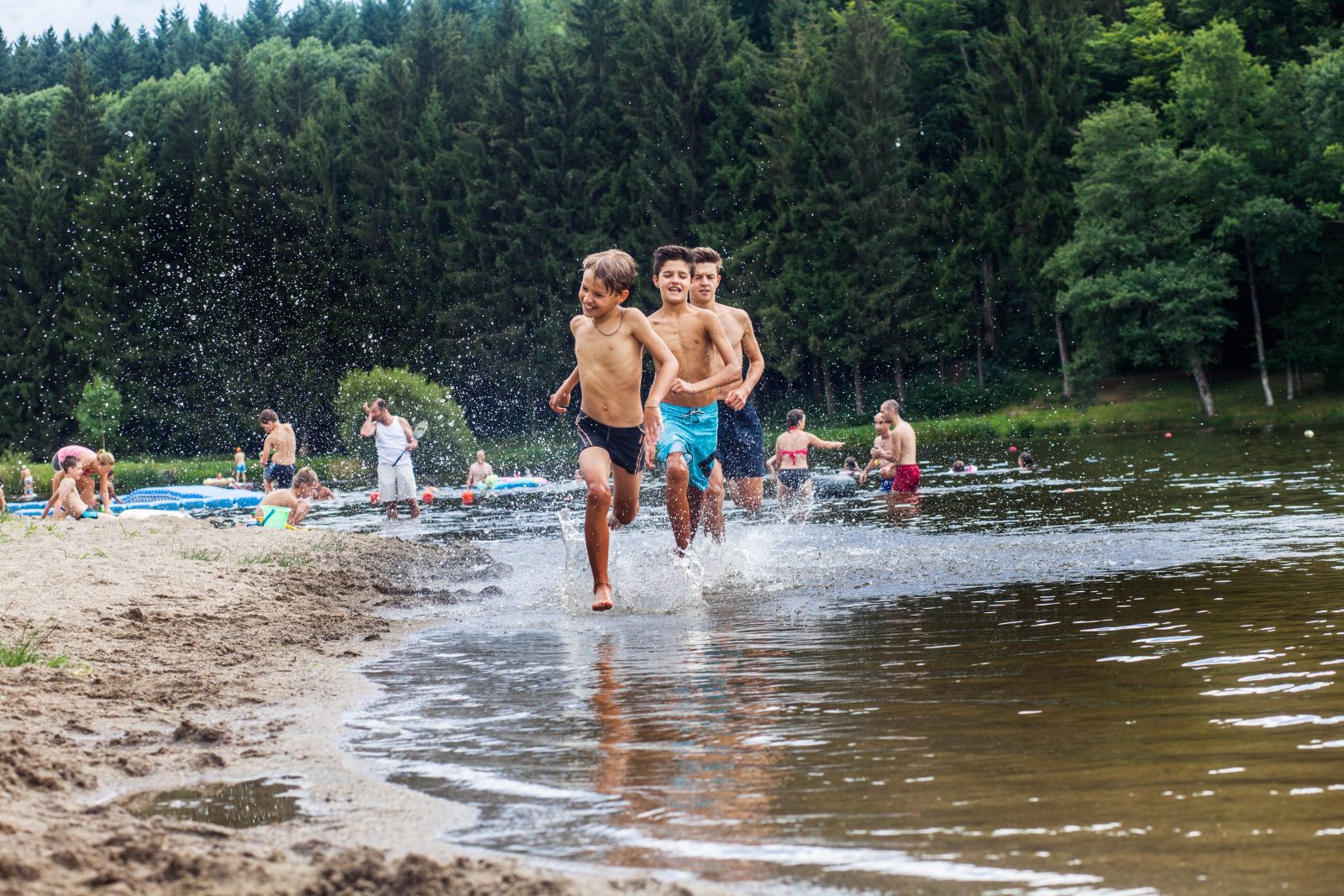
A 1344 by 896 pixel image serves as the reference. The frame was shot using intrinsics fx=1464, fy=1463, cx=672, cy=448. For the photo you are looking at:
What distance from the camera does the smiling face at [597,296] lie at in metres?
8.70

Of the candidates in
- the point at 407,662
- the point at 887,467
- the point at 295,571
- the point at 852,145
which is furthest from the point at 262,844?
the point at 852,145

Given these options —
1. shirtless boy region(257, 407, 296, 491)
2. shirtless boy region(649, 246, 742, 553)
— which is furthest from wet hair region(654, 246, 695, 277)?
shirtless boy region(257, 407, 296, 491)

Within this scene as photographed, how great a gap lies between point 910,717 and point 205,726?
2.57 m

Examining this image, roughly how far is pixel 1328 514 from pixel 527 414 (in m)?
47.7

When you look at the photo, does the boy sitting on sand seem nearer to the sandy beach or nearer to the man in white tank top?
the man in white tank top

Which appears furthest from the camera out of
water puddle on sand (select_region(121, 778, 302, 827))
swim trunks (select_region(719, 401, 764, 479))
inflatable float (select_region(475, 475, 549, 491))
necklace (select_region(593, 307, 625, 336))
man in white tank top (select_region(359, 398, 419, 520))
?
inflatable float (select_region(475, 475, 549, 491))

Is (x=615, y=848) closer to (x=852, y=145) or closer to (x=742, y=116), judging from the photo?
(x=852, y=145)

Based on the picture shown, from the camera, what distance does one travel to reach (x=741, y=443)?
476 inches

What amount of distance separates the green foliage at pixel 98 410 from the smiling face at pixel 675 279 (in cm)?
5178

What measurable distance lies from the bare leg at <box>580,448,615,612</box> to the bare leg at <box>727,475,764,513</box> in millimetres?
3473

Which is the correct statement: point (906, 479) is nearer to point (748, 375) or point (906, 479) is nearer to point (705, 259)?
point (748, 375)

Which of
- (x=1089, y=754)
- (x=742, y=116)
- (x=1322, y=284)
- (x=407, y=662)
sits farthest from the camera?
(x=742, y=116)

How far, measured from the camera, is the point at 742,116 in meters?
60.3

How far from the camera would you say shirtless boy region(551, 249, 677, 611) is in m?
8.81
